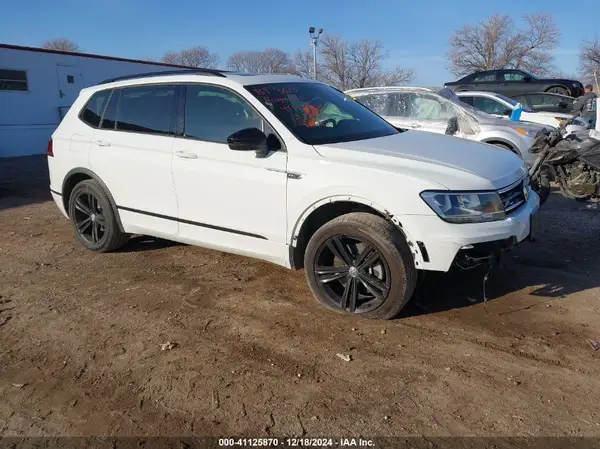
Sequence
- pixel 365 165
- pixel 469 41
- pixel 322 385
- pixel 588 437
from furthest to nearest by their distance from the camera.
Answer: pixel 469 41 < pixel 365 165 < pixel 322 385 < pixel 588 437

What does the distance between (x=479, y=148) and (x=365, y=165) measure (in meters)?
1.23

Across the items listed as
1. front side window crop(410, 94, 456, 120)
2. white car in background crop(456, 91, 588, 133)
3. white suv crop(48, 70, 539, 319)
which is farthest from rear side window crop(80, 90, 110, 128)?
white car in background crop(456, 91, 588, 133)

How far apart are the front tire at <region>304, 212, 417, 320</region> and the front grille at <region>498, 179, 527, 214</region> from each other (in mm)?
782

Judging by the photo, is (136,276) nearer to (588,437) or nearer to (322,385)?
(322,385)

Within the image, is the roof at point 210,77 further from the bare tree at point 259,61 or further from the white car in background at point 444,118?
the bare tree at point 259,61

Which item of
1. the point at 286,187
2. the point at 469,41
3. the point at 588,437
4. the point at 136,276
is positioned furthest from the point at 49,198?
the point at 469,41

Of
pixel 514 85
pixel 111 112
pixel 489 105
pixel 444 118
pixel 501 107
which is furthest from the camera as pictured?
pixel 514 85

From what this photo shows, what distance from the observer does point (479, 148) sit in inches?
172

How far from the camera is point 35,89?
15.9 m

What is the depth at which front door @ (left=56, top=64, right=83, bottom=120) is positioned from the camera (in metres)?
16.6

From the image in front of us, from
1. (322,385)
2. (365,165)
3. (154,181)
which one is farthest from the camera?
(154,181)

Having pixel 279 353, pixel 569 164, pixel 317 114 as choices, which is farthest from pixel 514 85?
pixel 279 353

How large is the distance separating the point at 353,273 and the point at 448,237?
0.78 meters

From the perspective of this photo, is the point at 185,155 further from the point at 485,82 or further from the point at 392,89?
the point at 485,82
